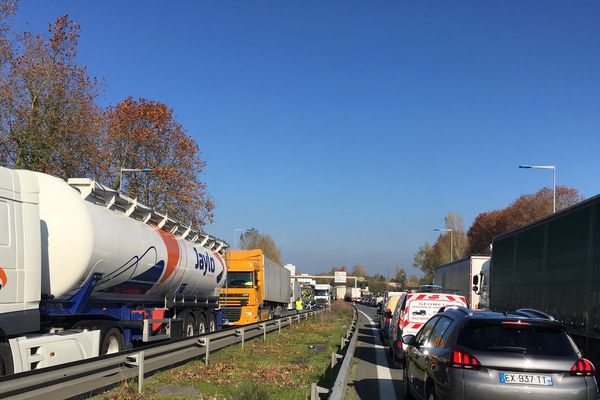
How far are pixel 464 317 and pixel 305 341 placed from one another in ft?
40.3

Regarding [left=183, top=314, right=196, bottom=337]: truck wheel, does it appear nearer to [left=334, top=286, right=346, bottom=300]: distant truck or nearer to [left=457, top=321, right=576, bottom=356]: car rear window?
[left=457, top=321, right=576, bottom=356]: car rear window

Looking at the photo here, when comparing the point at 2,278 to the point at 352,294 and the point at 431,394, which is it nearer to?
the point at 431,394

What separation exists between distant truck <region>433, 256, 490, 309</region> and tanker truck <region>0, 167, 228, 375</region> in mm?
13800

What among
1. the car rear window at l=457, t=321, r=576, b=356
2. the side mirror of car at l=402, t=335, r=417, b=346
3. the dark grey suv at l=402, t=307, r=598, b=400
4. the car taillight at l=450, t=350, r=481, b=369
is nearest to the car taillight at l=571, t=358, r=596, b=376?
the dark grey suv at l=402, t=307, r=598, b=400

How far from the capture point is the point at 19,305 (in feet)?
25.8

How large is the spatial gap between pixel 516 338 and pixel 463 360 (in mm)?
724

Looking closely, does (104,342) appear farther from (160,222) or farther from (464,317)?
(464,317)

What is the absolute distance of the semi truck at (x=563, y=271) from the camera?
32.7 feet

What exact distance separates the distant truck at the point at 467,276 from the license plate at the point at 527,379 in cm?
1881

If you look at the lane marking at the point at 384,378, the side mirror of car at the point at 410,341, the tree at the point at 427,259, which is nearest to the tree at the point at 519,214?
the tree at the point at 427,259

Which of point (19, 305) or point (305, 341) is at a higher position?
point (19, 305)

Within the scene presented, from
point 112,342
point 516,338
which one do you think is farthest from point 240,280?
point 516,338

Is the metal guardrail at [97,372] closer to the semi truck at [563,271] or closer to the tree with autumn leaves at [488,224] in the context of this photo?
the semi truck at [563,271]

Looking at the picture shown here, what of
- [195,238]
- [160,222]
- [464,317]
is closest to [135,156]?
[195,238]
